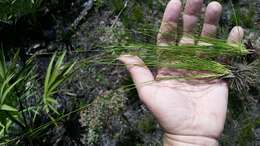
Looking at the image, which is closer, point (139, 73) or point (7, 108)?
point (139, 73)

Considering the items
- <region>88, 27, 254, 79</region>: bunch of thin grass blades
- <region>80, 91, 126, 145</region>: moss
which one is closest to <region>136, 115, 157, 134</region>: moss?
<region>80, 91, 126, 145</region>: moss

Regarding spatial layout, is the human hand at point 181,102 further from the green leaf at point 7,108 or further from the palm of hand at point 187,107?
the green leaf at point 7,108

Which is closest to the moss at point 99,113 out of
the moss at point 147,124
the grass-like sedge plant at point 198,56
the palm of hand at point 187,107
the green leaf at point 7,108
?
the moss at point 147,124

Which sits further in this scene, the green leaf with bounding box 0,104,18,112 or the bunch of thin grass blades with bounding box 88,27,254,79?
the green leaf with bounding box 0,104,18,112

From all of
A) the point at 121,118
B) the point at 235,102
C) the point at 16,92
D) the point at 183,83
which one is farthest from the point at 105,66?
the point at 183,83

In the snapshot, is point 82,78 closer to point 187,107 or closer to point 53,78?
point 53,78

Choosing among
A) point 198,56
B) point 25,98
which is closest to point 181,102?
point 198,56

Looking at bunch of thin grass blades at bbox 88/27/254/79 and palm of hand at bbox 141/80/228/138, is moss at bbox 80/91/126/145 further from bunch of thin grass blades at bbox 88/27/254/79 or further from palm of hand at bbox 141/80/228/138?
palm of hand at bbox 141/80/228/138
